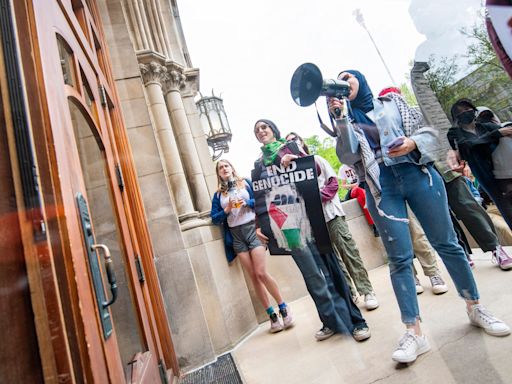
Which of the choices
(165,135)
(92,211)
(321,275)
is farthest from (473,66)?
(165,135)

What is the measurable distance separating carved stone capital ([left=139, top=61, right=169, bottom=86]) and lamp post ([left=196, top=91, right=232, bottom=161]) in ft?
4.69

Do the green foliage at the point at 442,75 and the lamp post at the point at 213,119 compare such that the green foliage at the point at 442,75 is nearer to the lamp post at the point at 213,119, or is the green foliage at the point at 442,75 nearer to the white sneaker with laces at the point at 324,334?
the white sneaker with laces at the point at 324,334

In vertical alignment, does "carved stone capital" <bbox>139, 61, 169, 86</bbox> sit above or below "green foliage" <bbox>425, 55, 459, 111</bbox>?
above

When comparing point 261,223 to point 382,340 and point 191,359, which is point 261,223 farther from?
point 191,359

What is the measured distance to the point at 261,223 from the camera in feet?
5.62

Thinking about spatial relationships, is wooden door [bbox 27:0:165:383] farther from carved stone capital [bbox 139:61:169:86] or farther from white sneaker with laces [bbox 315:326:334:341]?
white sneaker with laces [bbox 315:326:334:341]

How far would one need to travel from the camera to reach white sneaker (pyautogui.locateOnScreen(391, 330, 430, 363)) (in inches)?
50.8

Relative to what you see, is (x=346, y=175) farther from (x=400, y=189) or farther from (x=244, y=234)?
(x=244, y=234)

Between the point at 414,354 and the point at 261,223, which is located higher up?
the point at 261,223

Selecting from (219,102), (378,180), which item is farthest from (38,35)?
(219,102)

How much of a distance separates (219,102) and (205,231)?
2.92 metres

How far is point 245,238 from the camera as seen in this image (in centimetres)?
262

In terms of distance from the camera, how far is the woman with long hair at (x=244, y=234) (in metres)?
2.59

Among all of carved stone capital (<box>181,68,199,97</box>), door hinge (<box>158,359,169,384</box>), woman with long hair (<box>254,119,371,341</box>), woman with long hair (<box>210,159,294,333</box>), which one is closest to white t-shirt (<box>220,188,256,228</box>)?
woman with long hair (<box>210,159,294,333</box>)
